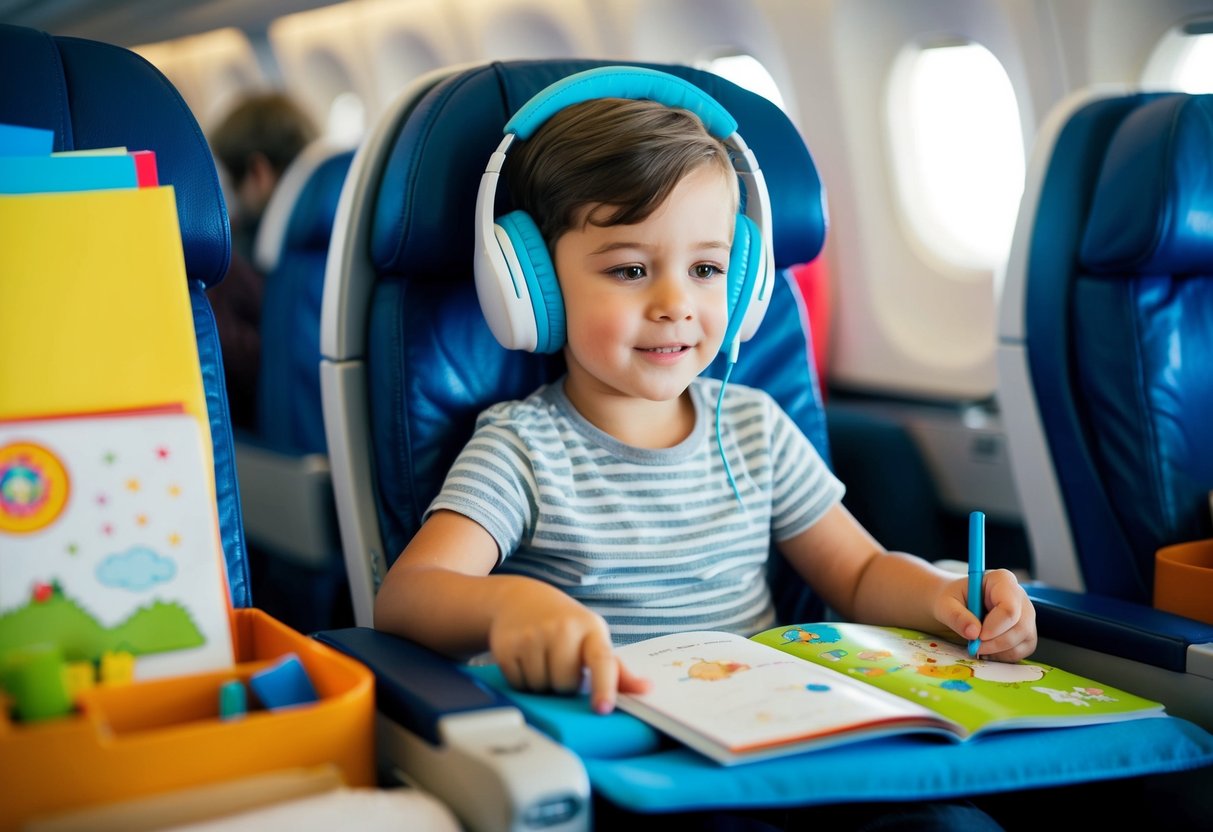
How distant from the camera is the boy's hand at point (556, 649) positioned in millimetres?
1339

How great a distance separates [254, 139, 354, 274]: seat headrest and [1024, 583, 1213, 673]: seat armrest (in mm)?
2517

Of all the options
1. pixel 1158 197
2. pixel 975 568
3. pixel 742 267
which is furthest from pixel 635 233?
pixel 1158 197

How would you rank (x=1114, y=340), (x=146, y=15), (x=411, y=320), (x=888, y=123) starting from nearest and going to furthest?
1. (x=411, y=320)
2. (x=1114, y=340)
3. (x=888, y=123)
4. (x=146, y=15)

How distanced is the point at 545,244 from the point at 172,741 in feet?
3.04

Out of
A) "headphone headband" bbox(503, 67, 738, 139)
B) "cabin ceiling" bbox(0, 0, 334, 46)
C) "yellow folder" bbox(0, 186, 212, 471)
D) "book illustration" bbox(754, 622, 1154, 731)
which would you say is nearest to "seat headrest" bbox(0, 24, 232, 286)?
"yellow folder" bbox(0, 186, 212, 471)

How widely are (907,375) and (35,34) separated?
326 cm

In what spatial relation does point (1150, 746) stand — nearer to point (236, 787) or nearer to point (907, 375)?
point (236, 787)

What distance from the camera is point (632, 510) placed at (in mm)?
1848

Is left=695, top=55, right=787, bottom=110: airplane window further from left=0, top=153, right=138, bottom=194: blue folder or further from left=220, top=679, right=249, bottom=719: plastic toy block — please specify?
left=220, top=679, right=249, bottom=719: plastic toy block

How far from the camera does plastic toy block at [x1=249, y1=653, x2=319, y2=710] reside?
4.00 ft

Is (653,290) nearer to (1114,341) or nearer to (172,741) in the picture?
(172,741)

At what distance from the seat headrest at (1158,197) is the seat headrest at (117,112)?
1570mm

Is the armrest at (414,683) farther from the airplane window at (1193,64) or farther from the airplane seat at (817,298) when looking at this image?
the airplane seat at (817,298)

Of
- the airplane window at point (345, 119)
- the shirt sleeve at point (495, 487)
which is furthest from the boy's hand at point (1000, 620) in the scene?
the airplane window at point (345, 119)
